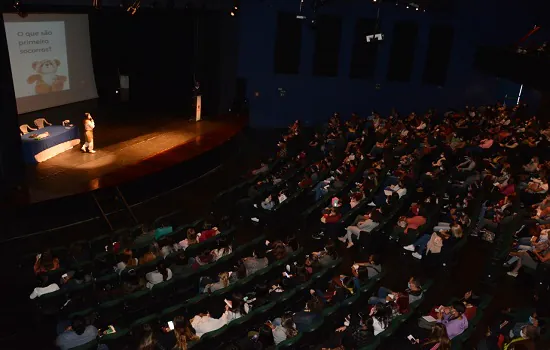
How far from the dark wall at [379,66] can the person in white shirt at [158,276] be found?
12047mm

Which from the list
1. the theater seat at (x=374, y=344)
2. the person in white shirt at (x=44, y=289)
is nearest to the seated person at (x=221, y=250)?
the person in white shirt at (x=44, y=289)

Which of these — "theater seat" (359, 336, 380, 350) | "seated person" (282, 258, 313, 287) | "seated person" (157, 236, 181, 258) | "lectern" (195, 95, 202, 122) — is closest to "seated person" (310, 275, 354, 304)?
"seated person" (282, 258, 313, 287)

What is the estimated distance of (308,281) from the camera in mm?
7680

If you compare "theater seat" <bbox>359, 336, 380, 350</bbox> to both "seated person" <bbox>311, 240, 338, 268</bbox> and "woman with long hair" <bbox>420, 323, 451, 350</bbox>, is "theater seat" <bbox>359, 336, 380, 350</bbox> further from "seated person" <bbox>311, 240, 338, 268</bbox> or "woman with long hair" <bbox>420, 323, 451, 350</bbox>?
"seated person" <bbox>311, 240, 338, 268</bbox>

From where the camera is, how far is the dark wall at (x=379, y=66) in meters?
18.4

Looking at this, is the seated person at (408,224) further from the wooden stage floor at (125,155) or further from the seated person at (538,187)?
the wooden stage floor at (125,155)

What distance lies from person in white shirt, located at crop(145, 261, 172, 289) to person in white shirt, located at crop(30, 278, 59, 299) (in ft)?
4.38

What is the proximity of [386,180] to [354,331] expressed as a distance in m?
6.65

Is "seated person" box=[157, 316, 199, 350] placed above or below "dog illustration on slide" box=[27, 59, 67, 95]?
below

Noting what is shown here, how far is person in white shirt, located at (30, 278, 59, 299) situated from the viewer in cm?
732

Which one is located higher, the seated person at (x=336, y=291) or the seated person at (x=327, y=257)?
the seated person at (x=327, y=257)

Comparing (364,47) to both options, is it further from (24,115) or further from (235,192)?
(24,115)

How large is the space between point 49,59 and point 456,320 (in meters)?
14.5

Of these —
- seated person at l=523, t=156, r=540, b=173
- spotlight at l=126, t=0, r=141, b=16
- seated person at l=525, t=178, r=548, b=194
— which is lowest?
seated person at l=525, t=178, r=548, b=194
